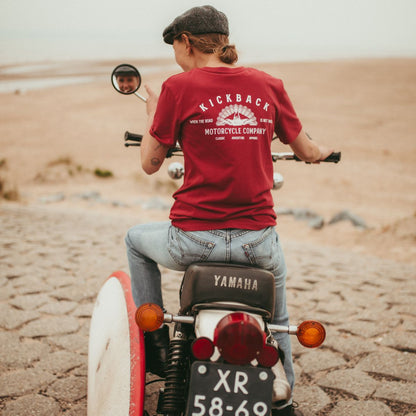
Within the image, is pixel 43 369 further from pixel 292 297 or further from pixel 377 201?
pixel 377 201

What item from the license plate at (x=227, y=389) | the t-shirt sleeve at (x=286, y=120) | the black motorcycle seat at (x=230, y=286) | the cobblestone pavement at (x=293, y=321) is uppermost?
the t-shirt sleeve at (x=286, y=120)

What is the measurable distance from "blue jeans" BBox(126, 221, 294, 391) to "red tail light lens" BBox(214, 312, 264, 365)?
45cm

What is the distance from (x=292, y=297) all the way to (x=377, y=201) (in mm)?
8255

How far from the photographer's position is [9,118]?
25.0m

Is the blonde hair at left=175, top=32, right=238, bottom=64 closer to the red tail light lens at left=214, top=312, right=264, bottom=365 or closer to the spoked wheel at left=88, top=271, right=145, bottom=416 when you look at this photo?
the red tail light lens at left=214, top=312, right=264, bottom=365

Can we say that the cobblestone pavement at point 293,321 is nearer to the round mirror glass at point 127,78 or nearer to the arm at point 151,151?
the arm at point 151,151

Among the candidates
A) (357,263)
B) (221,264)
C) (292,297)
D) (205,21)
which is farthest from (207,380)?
(357,263)

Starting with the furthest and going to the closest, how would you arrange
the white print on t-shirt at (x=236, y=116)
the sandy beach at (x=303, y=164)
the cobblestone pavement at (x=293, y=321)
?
the sandy beach at (x=303, y=164), the cobblestone pavement at (x=293, y=321), the white print on t-shirt at (x=236, y=116)

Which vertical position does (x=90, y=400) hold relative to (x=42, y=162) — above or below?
above

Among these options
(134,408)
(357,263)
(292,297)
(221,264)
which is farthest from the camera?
(357,263)

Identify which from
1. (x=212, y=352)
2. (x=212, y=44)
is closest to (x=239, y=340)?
(x=212, y=352)

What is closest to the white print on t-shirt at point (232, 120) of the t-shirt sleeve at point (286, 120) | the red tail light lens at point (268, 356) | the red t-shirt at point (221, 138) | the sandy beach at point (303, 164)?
the red t-shirt at point (221, 138)

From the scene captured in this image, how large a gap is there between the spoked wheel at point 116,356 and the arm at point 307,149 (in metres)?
1.31

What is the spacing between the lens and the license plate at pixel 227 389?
1888 mm
